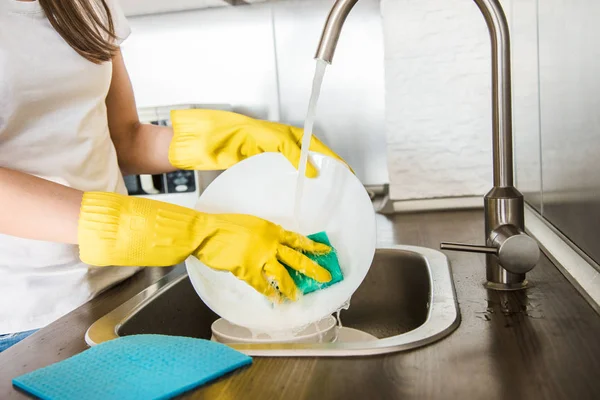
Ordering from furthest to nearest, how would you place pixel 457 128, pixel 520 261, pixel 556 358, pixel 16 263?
Answer: pixel 457 128, pixel 16 263, pixel 520 261, pixel 556 358

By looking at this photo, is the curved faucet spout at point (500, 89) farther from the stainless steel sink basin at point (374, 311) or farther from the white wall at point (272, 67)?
the white wall at point (272, 67)

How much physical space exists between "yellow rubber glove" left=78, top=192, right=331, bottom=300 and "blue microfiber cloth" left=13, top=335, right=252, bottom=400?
0.12 metres

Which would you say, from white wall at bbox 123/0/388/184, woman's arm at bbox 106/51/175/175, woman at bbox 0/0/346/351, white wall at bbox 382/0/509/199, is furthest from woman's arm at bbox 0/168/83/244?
white wall at bbox 123/0/388/184

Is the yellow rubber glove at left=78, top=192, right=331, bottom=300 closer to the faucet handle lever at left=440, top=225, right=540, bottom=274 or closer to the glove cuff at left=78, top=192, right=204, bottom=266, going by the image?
the glove cuff at left=78, top=192, right=204, bottom=266

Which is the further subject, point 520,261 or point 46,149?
point 46,149

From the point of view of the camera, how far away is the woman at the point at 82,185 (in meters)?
0.79

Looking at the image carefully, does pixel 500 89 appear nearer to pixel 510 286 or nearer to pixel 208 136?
pixel 510 286

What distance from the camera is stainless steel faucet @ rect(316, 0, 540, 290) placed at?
804 millimetres

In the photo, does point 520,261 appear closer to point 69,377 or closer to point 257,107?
point 69,377

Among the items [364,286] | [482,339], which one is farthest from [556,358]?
[364,286]

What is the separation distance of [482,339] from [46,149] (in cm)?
73

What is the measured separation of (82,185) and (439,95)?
934 mm

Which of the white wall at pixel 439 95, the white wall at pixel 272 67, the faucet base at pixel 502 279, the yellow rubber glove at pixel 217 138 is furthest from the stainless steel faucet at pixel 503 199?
the white wall at pixel 272 67

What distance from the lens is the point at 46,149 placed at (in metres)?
1.00
